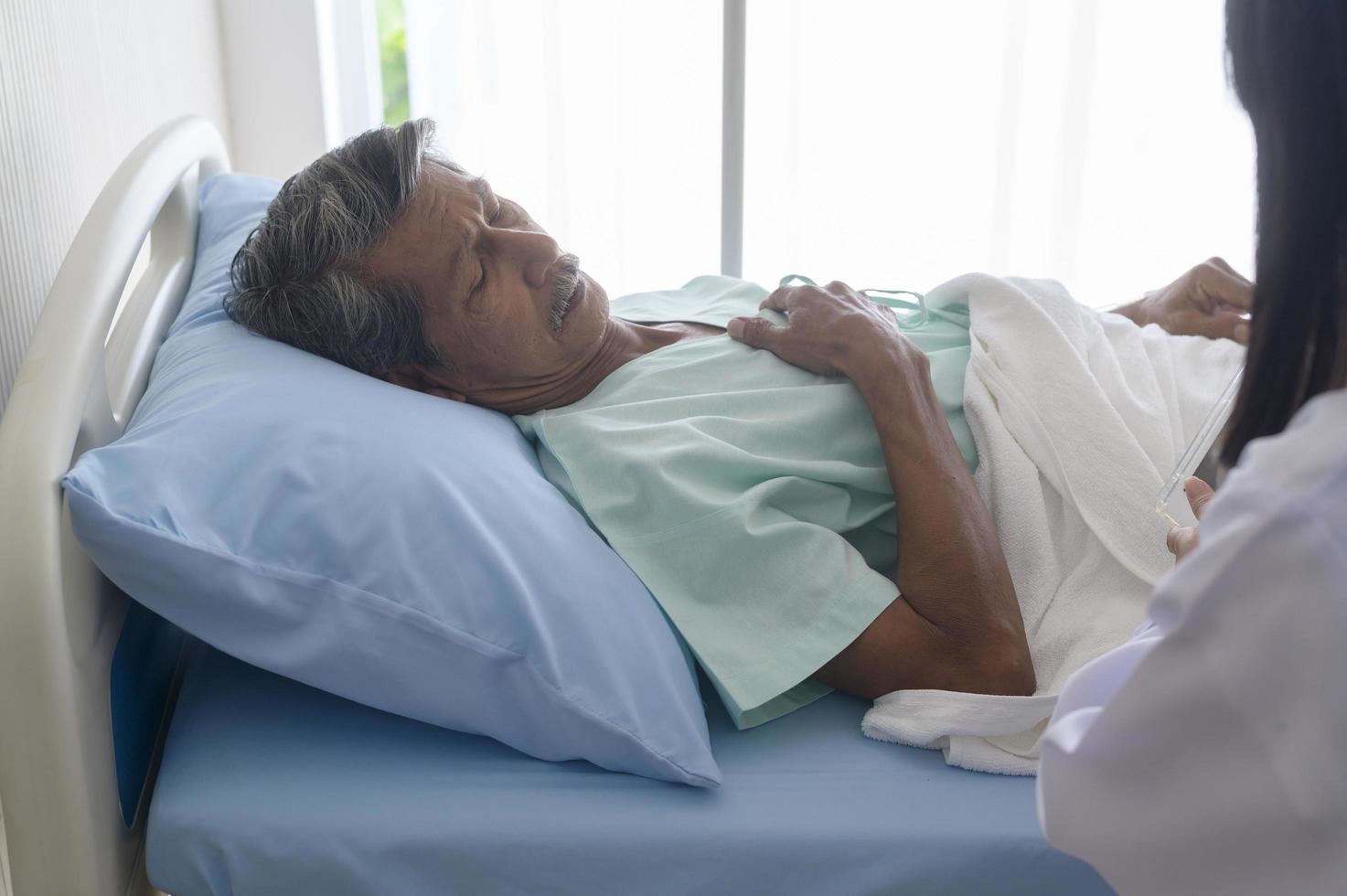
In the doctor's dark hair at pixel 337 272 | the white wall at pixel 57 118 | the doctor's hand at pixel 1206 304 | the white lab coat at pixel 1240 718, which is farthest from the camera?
the doctor's hand at pixel 1206 304

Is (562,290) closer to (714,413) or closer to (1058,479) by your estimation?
(714,413)

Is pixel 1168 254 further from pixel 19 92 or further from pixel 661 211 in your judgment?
pixel 19 92

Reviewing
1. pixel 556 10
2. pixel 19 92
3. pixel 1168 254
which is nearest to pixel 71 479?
pixel 19 92

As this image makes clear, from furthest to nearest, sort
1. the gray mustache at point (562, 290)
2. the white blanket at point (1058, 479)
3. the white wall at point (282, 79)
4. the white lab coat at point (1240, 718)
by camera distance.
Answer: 1. the white wall at point (282, 79)
2. the gray mustache at point (562, 290)
3. the white blanket at point (1058, 479)
4. the white lab coat at point (1240, 718)

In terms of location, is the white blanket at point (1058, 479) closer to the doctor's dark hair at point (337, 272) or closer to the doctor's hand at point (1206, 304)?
the doctor's hand at point (1206, 304)

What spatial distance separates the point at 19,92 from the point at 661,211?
1.74 meters

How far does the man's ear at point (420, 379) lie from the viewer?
1.39m

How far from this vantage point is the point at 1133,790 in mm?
574

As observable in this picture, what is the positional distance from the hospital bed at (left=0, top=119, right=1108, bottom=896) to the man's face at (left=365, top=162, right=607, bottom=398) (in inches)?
16.1

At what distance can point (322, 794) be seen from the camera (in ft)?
3.01

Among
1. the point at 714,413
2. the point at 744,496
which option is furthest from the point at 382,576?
the point at 714,413

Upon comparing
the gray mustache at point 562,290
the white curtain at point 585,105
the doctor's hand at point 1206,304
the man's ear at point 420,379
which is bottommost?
the man's ear at point 420,379

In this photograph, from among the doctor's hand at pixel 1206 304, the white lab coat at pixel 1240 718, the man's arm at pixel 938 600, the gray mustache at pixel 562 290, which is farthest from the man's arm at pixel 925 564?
the doctor's hand at pixel 1206 304

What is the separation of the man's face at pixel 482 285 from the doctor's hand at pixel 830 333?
23 centimetres
